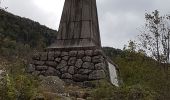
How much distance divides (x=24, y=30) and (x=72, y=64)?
966 inches

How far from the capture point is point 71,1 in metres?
16.2

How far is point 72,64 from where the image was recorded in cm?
1486

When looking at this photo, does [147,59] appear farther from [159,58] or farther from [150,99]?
[150,99]

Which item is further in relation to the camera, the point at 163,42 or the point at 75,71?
the point at 163,42

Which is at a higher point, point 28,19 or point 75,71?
point 28,19

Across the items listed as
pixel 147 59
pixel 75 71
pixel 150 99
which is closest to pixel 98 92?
pixel 150 99

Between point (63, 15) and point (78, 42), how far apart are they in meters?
1.49

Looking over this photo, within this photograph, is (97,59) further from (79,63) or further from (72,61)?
(72,61)

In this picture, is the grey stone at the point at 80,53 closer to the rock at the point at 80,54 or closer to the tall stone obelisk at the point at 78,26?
the rock at the point at 80,54

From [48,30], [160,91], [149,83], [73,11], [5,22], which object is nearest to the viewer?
[160,91]

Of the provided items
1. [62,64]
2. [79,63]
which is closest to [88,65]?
[79,63]

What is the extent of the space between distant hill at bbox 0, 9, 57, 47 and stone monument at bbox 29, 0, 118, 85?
1773 cm

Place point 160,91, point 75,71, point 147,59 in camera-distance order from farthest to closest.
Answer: point 147,59 < point 75,71 < point 160,91

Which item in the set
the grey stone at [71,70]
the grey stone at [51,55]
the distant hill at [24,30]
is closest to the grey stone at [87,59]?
the grey stone at [71,70]
